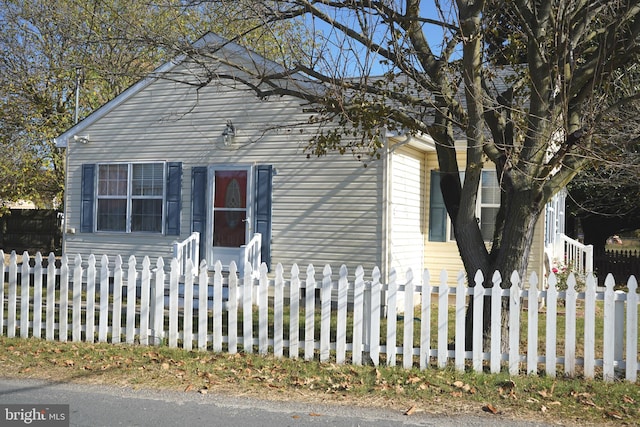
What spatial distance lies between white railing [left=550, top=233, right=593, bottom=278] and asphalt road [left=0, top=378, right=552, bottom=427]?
9.54 meters

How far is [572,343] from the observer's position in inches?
263

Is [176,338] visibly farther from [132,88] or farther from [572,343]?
[132,88]

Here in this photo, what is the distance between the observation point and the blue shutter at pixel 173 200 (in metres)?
13.0

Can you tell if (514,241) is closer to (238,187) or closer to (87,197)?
(238,187)

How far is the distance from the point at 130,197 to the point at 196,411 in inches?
340

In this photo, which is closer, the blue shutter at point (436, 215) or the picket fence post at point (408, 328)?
the picket fence post at point (408, 328)

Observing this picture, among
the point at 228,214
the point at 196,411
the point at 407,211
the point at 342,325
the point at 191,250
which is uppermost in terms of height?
the point at 407,211

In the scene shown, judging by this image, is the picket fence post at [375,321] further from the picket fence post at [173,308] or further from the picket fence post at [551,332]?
the picket fence post at [173,308]

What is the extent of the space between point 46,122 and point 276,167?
12161mm

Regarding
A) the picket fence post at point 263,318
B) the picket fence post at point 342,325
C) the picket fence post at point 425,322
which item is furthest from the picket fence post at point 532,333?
the picket fence post at point 263,318

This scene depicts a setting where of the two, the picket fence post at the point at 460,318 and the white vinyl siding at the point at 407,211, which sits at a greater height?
the white vinyl siding at the point at 407,211

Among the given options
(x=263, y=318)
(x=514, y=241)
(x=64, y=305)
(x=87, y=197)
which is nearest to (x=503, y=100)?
(x=514, y=241)

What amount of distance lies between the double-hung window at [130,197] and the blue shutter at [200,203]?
756 millimetres

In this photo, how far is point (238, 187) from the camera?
1273cm
